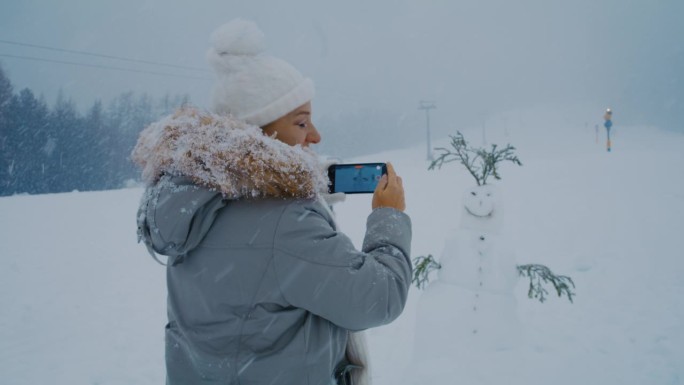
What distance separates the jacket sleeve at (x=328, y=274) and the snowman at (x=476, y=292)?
8.62 feet

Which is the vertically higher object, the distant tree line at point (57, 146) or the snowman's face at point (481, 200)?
the distant tree line at point (57, 146)

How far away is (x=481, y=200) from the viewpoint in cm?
355

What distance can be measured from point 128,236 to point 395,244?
10359 mm

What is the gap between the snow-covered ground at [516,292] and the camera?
3992 mm

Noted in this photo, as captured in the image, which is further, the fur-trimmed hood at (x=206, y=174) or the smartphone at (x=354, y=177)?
the smartphone at (x=354, y=177)

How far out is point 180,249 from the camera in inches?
44.6

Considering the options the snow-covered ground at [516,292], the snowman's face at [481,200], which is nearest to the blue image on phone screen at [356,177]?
the snowman's face at [481,200]

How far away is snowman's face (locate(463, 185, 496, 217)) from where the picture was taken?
11.6 ft

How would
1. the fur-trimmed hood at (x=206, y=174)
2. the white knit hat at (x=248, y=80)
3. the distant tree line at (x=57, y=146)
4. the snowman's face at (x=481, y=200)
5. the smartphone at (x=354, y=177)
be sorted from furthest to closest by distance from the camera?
1. the distant tree line at (x=57, y=146)
2. the snowman's face at (x=481, y=200)
3. the smartphone at (x=354, y=177)
4. the white knit hat at (x=248, y=80)
5. the fur-trimmed hood at (x=206, y=174)

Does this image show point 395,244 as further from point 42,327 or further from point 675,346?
point 42,327

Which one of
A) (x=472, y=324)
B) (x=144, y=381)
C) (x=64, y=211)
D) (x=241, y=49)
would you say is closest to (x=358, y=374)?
(x=241, y=49)

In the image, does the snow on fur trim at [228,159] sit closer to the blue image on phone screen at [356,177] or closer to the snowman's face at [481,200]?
the blue image on phone screen at [356,177]

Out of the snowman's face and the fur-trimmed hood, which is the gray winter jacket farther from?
the snowman's face

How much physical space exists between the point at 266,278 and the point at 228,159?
0.34 meters
